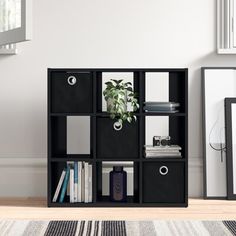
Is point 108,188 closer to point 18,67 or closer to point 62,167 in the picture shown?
point 62,167

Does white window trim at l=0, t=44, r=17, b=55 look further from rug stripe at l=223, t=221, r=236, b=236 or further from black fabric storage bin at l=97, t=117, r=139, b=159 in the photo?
rug stripe at l=223, t=221, r=236, b=236

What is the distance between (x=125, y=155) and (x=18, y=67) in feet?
2.64

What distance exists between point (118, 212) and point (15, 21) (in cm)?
101

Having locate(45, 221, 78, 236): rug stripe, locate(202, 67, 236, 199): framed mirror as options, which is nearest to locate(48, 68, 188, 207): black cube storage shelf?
locate(202, 67, 236, 199): framed mirror

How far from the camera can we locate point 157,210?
2771mm

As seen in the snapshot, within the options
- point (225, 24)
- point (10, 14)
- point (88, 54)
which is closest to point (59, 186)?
point (88, 54)

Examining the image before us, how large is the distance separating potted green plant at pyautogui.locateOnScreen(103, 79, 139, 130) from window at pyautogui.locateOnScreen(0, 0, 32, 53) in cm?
51

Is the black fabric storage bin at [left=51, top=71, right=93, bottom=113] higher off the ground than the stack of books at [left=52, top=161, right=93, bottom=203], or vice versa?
the black fabric storage bin at [left=51, top=71, right=93, bottom=113]

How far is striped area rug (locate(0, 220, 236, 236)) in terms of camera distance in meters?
2.28

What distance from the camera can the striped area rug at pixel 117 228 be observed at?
2.28m

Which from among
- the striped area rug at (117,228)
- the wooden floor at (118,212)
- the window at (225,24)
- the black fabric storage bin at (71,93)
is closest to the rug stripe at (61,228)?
the striped area rug at (117,228)

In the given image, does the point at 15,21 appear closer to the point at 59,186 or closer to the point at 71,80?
the point at 71,80

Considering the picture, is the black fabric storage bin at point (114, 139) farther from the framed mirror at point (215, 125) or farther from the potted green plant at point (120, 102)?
the framed mirror at point (215, 125)

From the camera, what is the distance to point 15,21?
2.63m
